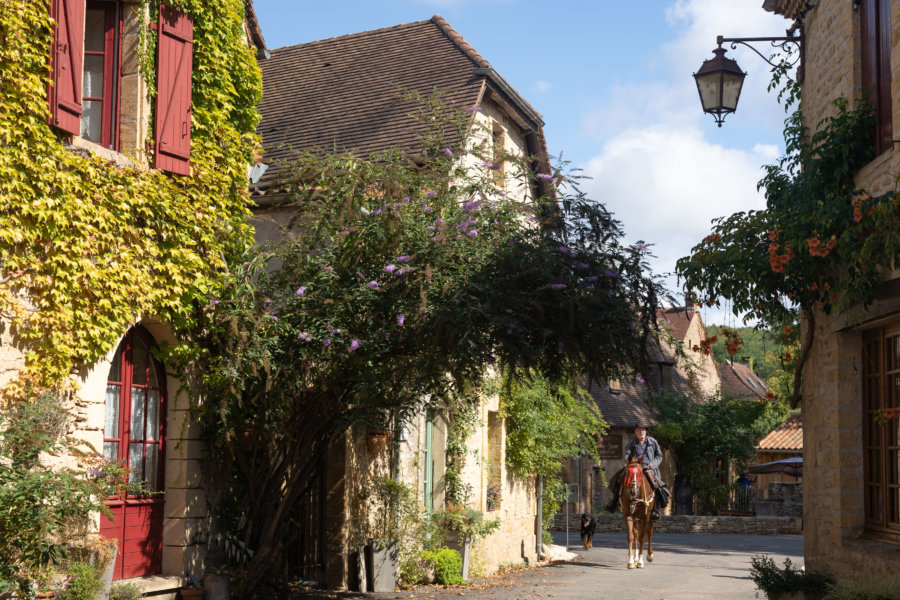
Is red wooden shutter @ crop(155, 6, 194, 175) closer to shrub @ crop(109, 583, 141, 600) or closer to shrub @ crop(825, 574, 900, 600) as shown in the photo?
shrub @ crop(109, 583, 141, 600)

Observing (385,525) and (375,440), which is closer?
(375,440)

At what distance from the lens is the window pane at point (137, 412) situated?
9.36 m

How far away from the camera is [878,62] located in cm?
865

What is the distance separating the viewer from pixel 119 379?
918 centimetres

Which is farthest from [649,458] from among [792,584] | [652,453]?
[792,584]

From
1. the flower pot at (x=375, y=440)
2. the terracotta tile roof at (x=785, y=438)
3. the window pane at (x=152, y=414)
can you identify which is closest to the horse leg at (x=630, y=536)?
the flower pot at (x=375, y=440)

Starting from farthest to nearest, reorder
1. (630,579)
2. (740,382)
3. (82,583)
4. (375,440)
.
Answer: (740,382)
(630,579)
(375,440)
(82,583)

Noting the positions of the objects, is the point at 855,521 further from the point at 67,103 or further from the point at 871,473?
the point at 67,103

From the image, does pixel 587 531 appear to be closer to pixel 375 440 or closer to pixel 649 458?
pixel 649 458

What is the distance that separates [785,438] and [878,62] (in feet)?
105

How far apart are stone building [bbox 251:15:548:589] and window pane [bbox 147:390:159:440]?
272 centimetres

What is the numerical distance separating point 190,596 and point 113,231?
3.53 meters

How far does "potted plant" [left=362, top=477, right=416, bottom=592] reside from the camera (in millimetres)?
12055

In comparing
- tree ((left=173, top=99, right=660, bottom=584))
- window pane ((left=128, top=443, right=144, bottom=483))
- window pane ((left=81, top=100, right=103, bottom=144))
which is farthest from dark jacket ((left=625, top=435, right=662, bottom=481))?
window pane ((left=81, top=100, right=103, bottom=144))
